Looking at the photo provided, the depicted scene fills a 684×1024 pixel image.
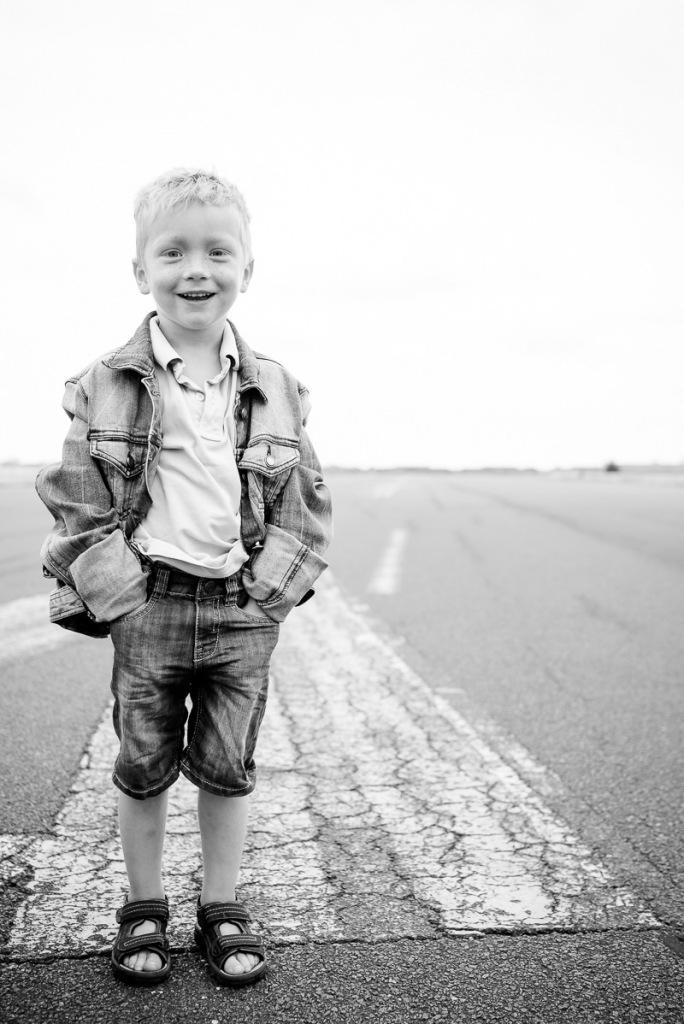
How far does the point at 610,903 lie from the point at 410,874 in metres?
0.56

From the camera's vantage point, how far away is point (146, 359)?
2.00 metres

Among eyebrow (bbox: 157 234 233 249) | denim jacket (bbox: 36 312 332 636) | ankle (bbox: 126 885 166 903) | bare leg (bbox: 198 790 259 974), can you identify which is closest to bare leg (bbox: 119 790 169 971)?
ankle (bbox: 126 885 166 903)

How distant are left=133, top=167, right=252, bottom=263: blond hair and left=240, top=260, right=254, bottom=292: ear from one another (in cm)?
5

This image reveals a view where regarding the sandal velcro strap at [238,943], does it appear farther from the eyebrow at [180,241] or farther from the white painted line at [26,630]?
the white painted line at [26,630]

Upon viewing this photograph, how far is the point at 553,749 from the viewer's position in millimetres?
3480

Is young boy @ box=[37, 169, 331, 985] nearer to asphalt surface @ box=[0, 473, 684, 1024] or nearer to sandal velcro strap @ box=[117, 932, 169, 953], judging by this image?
sandal velcro strap @ box=[117, 932, 169, 953]

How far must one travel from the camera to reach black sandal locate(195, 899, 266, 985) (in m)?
1.92

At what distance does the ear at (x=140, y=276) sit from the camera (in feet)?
6.85

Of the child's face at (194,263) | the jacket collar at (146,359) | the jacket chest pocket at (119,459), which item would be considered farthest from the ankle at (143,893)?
the child's face at (194,263)

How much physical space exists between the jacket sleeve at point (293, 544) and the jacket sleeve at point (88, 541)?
0.29 meters

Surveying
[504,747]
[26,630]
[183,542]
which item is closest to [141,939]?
[183,542]

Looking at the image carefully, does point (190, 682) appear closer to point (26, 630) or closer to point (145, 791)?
point (145, 791)

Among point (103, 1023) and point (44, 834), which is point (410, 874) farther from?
point (44, 834)

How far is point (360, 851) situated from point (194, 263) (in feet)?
5.91
